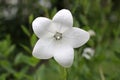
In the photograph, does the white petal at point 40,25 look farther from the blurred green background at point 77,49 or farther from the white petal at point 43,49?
the blurred green background at point 77,49

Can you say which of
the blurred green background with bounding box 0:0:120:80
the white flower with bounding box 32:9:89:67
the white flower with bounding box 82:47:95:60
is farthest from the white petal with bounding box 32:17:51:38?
the white flower with bounding box 82:47:95:60

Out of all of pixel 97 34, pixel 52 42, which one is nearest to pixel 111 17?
A: pixel 97 34

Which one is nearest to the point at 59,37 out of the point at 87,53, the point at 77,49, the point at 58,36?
the point at 58,36

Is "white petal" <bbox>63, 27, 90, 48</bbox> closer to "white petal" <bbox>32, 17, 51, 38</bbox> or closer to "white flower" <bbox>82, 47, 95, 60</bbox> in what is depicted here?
"white petal" <bbox>32, 17, 51, 38</bbox>

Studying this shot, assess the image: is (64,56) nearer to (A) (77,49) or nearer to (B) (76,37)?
(B) (76,37)

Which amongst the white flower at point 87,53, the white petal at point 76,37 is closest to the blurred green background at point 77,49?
the white flower at point 87,53

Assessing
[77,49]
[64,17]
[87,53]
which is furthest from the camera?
[77,49]
